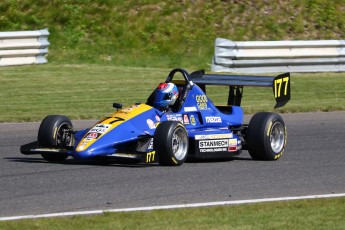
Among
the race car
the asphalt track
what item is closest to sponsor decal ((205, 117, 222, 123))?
the race car

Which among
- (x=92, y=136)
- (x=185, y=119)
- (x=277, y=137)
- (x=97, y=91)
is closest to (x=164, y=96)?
(x=185, y=119)

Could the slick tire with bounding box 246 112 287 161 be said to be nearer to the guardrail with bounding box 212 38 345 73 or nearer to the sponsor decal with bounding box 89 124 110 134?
the sponsor decal with bounding box 89 124 110 134

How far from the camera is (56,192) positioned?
9.05 m

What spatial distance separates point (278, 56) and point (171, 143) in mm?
11654

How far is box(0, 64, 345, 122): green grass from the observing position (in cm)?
1709

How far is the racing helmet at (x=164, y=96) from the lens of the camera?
11.5m

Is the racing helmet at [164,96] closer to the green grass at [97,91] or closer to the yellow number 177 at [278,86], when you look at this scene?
the yellow number 177 at [278,86]

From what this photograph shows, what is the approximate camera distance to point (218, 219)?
25.4 ft

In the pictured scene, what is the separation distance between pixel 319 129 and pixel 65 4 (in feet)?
33.3

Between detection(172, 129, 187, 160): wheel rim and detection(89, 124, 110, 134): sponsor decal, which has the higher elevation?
detection(89, 124, 110, 134): sponsor decal

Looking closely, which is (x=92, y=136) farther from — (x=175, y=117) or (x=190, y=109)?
(x=190, y=109)

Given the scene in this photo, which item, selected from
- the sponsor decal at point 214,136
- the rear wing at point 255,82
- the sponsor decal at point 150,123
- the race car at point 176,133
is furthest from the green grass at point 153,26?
the sponsor decal at point 150,123

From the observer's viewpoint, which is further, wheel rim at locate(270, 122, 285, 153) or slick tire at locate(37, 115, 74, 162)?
wheel rim at locate(270, 122, 285, 153)

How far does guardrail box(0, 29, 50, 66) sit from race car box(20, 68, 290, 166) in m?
8.50
